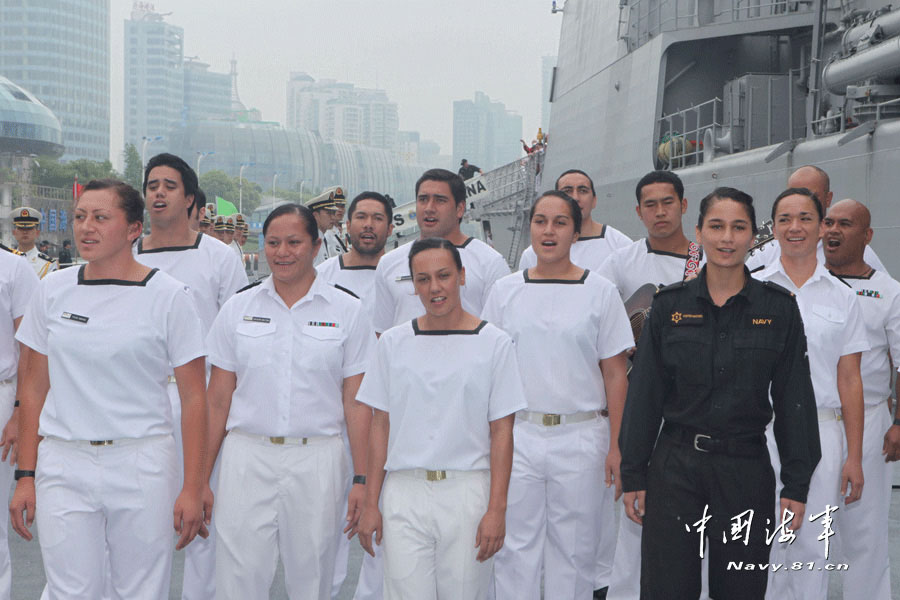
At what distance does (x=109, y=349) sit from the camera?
3.56 meters

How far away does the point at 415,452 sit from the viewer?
3.54 meters

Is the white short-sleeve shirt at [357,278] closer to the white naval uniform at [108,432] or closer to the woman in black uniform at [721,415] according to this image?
the white naval uniform at [108,432]

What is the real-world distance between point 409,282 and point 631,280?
1.26 m

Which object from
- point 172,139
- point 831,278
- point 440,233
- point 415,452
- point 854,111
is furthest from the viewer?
point 172,139

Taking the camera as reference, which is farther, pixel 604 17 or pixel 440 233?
pixel 604 17

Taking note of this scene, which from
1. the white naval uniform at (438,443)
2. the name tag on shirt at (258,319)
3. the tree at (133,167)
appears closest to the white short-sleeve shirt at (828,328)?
the white naval uniform at (438,443)

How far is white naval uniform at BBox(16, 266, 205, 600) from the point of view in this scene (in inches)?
137

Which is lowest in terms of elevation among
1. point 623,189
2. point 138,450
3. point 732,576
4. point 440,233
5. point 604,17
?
point 732,576

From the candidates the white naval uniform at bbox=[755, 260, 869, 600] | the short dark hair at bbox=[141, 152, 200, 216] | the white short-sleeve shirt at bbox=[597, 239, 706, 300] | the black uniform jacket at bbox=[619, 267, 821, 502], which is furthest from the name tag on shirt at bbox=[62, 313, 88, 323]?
the white naval uniform at bbox=[755, 260, 869, 600]

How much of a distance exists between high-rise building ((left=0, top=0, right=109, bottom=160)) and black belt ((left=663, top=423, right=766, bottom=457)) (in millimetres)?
154748

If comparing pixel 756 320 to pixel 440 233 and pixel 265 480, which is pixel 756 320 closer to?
pixel 265 480

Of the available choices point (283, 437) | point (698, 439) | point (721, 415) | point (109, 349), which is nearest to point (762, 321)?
point (721, 415)

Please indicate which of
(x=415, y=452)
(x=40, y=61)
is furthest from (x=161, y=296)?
(x=40, y=61)

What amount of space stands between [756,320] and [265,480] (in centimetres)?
201
